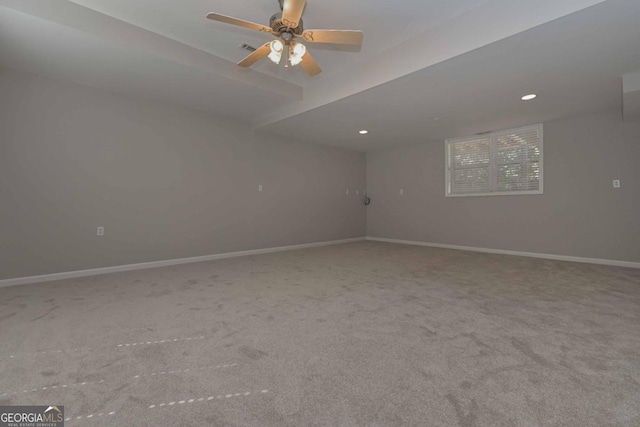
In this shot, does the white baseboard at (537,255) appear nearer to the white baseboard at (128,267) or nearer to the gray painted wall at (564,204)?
the gray painted wall at (564,204)

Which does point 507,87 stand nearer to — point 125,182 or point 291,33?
point 291,33

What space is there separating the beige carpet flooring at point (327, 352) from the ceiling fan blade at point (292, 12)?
2.36 metres

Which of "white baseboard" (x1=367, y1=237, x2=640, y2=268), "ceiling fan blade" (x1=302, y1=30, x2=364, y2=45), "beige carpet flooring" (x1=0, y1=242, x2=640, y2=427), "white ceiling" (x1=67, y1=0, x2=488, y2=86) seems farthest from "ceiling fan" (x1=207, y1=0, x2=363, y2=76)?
"white baseboard" (x1=367, y1=237, x2=640, y2=268)

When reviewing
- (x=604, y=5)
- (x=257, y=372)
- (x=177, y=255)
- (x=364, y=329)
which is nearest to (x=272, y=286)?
(x=364, y=329)

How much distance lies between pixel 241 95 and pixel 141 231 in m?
2.44

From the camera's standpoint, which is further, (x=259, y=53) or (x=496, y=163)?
(x=496, y=163)

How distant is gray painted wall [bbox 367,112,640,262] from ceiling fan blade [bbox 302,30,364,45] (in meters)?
4.35

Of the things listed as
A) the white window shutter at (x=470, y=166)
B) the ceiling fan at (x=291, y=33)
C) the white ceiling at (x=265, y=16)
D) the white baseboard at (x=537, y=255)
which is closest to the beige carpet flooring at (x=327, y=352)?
the white baseboard at (x=537, y=255)

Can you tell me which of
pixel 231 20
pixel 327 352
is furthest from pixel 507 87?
pixel 327 352

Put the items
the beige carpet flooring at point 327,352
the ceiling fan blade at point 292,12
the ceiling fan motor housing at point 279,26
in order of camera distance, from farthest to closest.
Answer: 1. the ceiling fan motor housing at point 279,26
2. the ceiling fan blade at point 292,12
3. the beige carpet flooring at point 327,352

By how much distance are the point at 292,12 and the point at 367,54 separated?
4.65 feet

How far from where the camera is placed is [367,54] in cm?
326

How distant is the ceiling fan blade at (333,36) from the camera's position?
2.26 metres

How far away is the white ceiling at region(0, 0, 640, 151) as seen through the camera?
2359 millimetres
